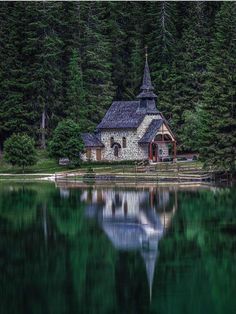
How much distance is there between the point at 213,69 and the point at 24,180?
21.0 m

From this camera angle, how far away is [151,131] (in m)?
83.3

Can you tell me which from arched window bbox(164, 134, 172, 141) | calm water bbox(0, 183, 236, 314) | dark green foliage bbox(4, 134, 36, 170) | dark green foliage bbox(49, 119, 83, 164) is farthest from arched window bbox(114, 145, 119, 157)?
calm water bbox(0, 183, 236, 314)

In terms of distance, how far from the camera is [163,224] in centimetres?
4184

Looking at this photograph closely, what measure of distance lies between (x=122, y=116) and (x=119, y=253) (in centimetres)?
5212

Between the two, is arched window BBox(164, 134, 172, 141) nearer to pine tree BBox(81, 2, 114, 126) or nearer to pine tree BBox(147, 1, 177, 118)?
pine tree BBox(147, 1, 177, 118)

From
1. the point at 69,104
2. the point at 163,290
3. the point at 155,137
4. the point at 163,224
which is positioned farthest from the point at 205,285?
the point at 69,104

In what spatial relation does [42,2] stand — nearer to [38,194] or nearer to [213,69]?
[213,69]

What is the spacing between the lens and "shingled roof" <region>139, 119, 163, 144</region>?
82.6 metres

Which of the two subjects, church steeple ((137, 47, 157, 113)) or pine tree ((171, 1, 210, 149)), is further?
pine tree ((171, 1, 210, 149))

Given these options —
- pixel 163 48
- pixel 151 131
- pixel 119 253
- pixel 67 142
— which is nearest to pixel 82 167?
pixel 67 142

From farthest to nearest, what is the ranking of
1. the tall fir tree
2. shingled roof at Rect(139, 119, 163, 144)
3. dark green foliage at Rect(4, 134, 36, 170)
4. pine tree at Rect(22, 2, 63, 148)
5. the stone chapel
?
pine tree at Rect(22, 2, 63, 148), the tall fir tree, the stone chapel, shingled roof at Rect(139, 119, 163, 144), dark green foliage at Rect(4, 134, 36, 170)

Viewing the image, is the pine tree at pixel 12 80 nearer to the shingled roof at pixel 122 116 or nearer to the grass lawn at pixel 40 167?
the grass lawn at pixel 40 167

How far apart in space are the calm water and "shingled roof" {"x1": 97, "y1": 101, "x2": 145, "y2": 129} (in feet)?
95.5

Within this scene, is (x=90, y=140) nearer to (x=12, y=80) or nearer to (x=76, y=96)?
(x=76, y=96)
